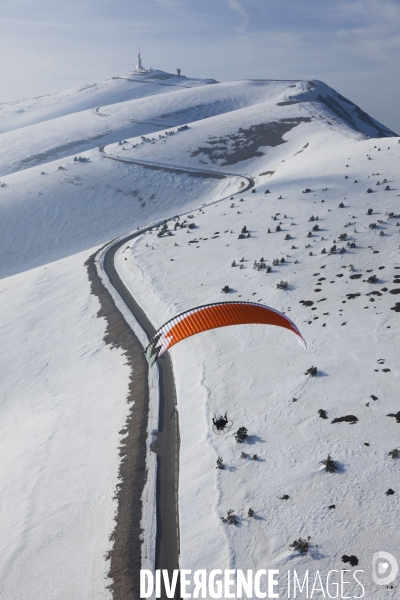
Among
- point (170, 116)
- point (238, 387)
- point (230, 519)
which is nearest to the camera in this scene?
point (230, 519)

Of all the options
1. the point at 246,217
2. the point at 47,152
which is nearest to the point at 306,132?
the point at 246,217

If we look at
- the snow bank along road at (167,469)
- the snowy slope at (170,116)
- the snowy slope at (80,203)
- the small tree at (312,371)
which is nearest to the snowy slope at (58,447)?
the snow bank along road at (167,469)

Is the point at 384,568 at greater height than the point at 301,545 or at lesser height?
lesser

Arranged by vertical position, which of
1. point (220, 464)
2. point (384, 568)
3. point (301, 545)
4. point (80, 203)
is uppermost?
point (80, 203)

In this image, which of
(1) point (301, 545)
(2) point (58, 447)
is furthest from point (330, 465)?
(2) point (58, 447)

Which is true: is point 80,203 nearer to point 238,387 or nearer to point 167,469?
point 238,387

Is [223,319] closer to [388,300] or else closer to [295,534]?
[295,534]
